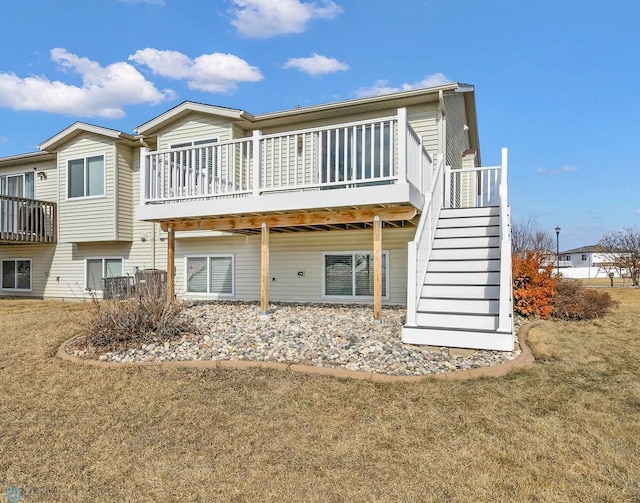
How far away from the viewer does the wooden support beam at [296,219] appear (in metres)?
7.50

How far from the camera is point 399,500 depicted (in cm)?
259

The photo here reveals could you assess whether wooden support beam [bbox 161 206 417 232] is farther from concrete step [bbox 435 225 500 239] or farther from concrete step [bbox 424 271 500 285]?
concrete step [bbox 424 271 500 285]

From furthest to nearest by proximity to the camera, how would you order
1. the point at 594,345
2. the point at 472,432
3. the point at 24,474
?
the point at 594,345 → the point at 472,432 → the point at 24,474

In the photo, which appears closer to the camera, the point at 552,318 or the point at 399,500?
the point at 399,500

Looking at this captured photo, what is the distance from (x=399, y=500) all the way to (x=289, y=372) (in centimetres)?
253

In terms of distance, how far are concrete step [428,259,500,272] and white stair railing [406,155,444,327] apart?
16 cm

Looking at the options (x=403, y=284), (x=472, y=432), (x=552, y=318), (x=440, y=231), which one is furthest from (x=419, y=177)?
(x=472, y=432)

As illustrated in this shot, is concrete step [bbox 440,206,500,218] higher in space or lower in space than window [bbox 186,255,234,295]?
higher

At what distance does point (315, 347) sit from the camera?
227 inches

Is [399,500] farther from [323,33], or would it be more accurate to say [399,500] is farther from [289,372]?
[323,33]

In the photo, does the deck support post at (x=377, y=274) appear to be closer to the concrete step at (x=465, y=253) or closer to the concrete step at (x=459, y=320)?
the concrete step at (x=465, y=253)

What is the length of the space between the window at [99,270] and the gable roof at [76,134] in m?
3.78

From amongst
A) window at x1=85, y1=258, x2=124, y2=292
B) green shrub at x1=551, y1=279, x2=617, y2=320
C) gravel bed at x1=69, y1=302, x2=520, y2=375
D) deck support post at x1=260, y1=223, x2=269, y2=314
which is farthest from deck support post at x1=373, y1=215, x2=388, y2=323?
window at x1=85, y1=258, x2=124, y2=292

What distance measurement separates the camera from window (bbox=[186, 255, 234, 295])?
11719mm
